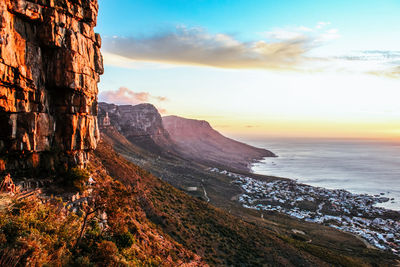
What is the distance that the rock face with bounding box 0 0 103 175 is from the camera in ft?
34.0

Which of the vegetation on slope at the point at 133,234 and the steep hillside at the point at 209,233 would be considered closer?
the vegetation on slope at the point at 133,234

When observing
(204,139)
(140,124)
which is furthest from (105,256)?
(204,139)

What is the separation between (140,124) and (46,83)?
9642 cm

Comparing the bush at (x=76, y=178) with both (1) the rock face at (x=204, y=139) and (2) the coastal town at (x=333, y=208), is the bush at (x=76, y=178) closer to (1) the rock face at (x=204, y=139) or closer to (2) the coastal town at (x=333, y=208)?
(2) the coastal town at (x=333, y=208)

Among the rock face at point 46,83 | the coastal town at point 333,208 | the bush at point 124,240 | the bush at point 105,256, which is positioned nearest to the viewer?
the bush at point 105,256

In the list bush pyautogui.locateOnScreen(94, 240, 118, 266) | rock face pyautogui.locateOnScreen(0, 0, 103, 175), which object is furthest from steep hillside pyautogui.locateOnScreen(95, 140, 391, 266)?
bush pyautogui.locateOnScreen(94, 240, 118, 266)

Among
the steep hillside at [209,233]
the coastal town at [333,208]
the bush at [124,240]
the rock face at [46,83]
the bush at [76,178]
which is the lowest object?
the coastal town at [333,208]

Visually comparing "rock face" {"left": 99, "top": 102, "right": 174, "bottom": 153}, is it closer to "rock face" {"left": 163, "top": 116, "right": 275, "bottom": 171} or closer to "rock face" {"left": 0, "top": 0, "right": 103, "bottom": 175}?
"rock face" {"left": 163, "top": 116, "right": 275, "bottom": 171}

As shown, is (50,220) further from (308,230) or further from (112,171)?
(308,230)

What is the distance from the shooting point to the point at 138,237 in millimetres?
14203

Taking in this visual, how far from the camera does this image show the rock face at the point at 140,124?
310 feet

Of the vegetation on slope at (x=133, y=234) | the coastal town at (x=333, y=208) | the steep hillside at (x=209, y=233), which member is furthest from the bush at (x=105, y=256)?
the coastal town at (x=333, y=208)

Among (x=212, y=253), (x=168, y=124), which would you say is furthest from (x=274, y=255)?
(x=168, y=124)

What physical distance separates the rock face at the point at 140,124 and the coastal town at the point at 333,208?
149 feet
